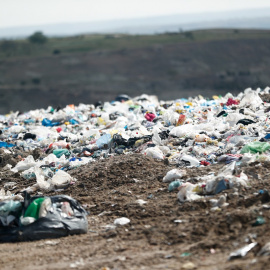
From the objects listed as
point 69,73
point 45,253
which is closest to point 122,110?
point 45,253

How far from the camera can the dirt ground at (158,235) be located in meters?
3.68

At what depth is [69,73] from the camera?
51.1 m

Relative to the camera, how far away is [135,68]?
49969mm

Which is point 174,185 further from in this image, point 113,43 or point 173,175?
point 113,43

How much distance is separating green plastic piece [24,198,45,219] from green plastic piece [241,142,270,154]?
8.03 ft

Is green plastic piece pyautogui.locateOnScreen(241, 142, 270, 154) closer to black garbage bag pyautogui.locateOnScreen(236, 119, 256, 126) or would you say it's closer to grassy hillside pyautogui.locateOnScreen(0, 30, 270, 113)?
black garbage bag pyautogui.locateOnScreen(236, 119, 256, 126)

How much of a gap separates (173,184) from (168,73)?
43297 mm

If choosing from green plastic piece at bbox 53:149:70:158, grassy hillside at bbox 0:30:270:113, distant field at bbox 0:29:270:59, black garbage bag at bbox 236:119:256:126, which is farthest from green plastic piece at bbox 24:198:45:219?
distant field at bbox 0:29:270:59

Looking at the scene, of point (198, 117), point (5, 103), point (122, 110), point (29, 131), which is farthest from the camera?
point (5, 103)

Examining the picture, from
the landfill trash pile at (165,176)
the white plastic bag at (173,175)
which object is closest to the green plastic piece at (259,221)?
the landfill trash pile at (165,176)

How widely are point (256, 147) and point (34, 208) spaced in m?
2.59

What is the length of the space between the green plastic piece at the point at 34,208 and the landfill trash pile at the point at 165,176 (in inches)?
3.1

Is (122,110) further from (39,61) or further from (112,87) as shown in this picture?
(39,61)

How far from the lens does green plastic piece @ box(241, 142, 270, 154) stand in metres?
5.88
